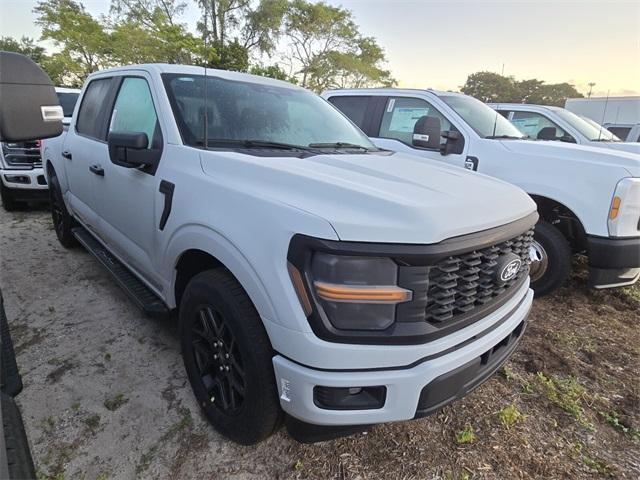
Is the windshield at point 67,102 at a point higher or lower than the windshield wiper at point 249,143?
higher

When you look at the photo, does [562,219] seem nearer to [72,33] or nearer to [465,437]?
[465,437]

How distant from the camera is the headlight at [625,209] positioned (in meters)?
3.32

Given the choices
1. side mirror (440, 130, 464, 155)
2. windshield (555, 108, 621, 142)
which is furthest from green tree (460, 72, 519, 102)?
side mirror (440, 130, 464, 155)

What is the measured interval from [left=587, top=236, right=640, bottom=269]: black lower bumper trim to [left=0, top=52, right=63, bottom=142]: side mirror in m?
3.83

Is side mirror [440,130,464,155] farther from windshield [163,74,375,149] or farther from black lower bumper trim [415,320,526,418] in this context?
black lower bumper trim [415,320,526,418]

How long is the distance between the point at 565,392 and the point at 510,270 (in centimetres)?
128

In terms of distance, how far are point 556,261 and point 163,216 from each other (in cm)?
337

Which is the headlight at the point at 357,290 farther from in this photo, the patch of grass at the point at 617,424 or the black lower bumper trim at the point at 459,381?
the patch of grass at the point at 617,424

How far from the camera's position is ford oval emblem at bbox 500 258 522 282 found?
1804 mm

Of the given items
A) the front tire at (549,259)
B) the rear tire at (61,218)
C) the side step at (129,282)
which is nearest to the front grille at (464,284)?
the side step at (129,282)

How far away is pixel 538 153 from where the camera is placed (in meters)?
3.88

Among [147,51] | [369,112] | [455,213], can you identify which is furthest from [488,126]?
[147,51]

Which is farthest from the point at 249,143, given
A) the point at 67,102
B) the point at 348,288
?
the point at 67,102

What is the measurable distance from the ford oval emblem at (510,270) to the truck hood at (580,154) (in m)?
2.24
